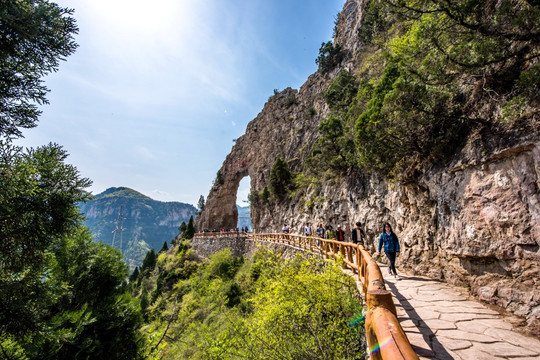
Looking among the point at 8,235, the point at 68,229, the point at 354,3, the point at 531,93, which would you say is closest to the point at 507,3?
the point at 531,93

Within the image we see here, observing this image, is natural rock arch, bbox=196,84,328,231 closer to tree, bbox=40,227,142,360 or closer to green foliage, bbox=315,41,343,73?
green foliage, bbox=315,41,343,73

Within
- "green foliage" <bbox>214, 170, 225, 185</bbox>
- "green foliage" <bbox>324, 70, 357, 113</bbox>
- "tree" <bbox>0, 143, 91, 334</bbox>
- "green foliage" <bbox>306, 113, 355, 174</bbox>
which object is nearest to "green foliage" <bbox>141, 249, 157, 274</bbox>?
"green foliage" <bbox>214, 170, 225, 185</bbox>

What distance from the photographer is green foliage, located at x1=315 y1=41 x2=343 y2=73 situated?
1224 inches

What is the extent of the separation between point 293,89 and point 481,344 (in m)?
45.0

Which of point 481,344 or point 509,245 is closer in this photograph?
point 481,344

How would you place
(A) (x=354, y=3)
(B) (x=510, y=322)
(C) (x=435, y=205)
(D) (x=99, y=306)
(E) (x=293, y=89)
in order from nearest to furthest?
(B) (x=510, y=322) → (C) (x=435, y=205) → (D) (x=99, y=306) → (A) (x=354, y=3) → (E) (x=293, y=89)

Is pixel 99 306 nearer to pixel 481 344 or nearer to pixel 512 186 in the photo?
pixel 481 344

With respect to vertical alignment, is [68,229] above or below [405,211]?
below

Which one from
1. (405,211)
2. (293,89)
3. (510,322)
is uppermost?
(293,89)

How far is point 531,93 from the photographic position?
414cm

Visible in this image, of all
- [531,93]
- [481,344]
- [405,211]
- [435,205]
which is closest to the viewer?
[481,344]

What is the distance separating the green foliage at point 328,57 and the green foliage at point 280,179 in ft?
54.3

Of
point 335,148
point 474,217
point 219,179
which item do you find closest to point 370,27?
point 335,148

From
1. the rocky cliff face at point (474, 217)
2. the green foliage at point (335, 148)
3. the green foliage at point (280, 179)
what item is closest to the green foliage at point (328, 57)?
the green foliage at point (280, 179)
